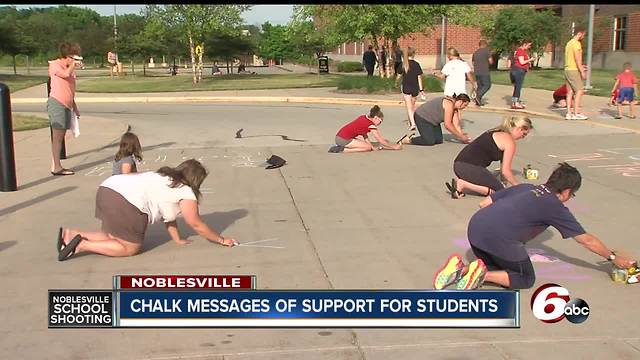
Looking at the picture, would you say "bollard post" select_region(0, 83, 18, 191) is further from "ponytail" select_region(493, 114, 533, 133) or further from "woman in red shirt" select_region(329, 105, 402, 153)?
"ponytail" select_region(493, 114, 533, 133)

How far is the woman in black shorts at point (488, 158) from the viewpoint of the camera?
7660 millimetres

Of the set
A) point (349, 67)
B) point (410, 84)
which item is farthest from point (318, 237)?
point (349, 67)

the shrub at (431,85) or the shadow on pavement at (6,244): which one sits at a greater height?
the shrub at (431,85)

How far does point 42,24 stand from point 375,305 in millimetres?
79411

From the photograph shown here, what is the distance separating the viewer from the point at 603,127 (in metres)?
14.9

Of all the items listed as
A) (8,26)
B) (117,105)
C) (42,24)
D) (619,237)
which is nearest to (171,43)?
(8,26)

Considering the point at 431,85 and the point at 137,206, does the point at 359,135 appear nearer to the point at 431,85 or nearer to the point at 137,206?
the point at 137,206

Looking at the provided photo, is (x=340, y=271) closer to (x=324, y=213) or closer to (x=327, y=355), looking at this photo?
(x=327, y=355)

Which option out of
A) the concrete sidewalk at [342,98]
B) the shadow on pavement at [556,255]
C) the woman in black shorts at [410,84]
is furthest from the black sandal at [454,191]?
the concrete sidewalk at [342,98]

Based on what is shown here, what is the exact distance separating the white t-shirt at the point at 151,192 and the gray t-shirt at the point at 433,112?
7.01 metres

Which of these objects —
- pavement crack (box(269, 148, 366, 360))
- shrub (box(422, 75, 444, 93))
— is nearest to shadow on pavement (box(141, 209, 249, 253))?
pavement crack (box(269, 148, 366, 360))

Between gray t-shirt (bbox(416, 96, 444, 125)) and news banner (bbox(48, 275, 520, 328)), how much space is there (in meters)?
7.51

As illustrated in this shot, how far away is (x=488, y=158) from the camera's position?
8.09 meters

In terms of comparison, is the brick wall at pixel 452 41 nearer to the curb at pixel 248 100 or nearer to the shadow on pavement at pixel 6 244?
the curb at pixel 248 100
